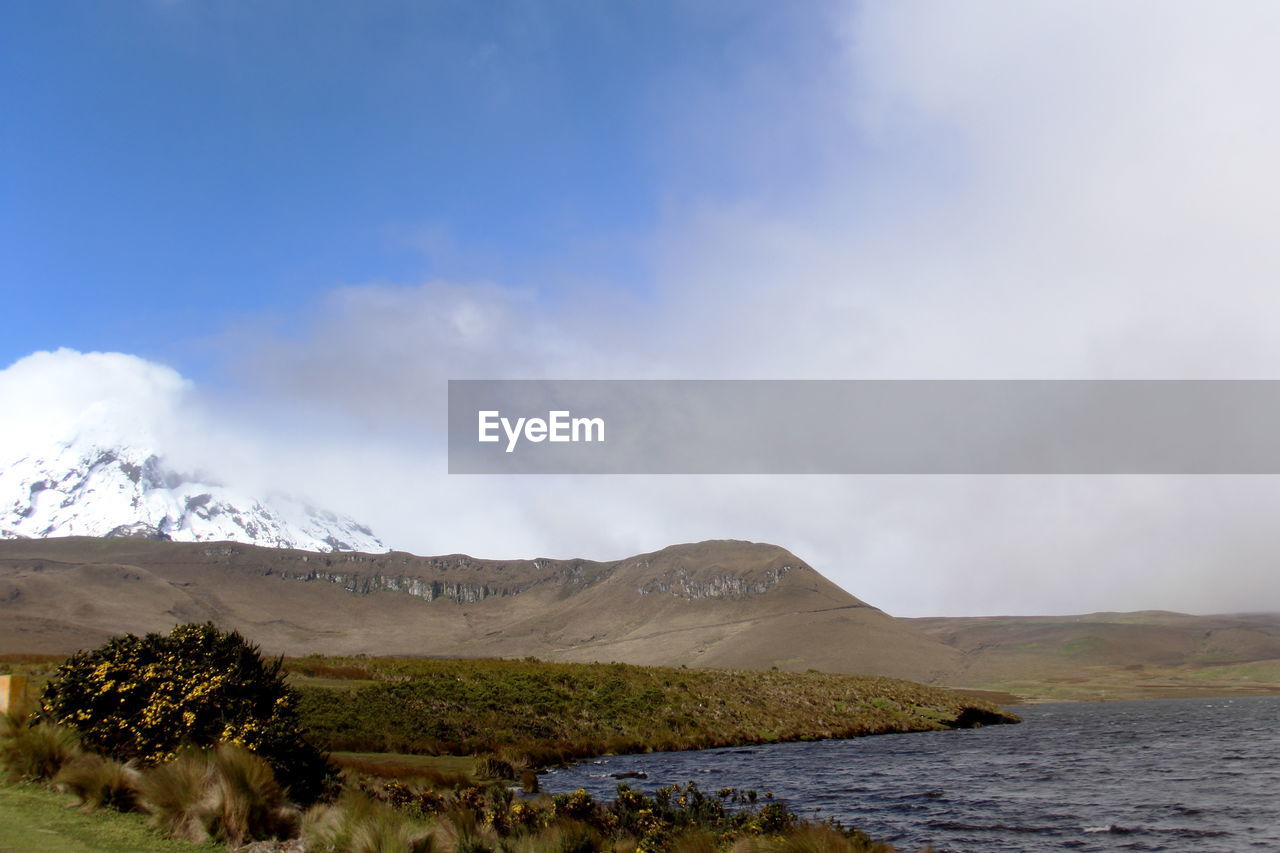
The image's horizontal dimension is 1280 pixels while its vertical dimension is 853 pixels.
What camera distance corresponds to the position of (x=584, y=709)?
62188mm

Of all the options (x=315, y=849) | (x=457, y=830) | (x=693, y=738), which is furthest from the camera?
(x=693, y=738)

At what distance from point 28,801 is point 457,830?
7.46 meters

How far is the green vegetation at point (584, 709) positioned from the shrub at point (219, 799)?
76.3 ft

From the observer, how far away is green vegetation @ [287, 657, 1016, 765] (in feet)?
157

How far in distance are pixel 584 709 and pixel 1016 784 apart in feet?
107

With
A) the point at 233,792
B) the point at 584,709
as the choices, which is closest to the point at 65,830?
the point at 233,792

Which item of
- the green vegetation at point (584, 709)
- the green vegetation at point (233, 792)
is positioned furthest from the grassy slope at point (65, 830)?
the green vegetation at point (584, 709)

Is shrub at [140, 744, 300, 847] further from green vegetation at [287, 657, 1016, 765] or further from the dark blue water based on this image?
green vegetation at [287, 657, 1016, 765]

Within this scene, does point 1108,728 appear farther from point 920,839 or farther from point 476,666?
point 920,839

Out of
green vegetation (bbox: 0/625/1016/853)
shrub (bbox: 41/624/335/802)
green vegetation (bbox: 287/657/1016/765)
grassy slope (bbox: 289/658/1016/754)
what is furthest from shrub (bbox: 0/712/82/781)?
green vegetation (bbox: 287/657/1016/765)

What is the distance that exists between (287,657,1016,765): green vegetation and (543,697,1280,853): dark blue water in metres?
5.37

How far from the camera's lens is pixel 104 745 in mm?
19125

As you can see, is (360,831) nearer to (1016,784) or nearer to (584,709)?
(1016,784)

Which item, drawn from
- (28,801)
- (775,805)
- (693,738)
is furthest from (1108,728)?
(28,801)
